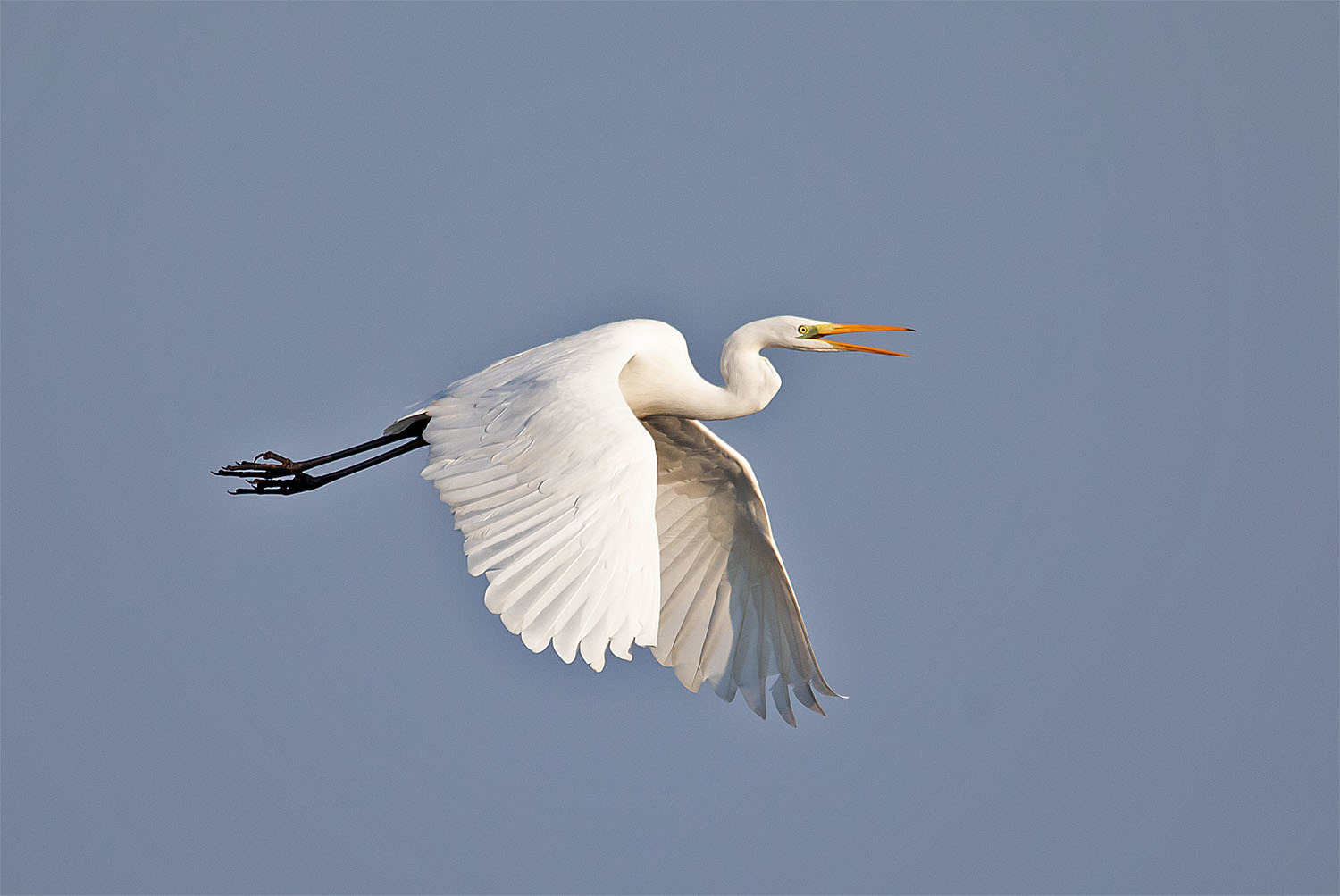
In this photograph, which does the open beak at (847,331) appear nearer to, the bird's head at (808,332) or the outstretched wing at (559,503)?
the bird's head at (808,332)

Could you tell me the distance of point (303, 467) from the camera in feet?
33.1

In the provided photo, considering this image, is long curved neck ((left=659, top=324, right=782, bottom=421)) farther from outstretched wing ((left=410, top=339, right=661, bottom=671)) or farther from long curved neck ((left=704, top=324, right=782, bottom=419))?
outstretched wing ((left=410, top=339, right=661, bottom=671))

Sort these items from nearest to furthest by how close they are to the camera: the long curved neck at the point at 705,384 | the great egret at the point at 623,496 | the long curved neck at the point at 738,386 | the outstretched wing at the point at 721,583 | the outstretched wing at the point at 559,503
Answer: the outstretched wing at the point at 559,503
the great egret at the point at 623,496
the long curved neck at the point at 705,384
the long curved neck at the point at 738,386
the outstretched wing at the point at 721,583

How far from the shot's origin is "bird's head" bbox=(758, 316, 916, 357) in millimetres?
9930

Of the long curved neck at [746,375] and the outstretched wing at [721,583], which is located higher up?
the long curved neck at [746,375]

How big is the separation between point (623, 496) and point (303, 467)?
3.31 meters

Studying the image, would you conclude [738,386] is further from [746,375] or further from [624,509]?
[624,509]

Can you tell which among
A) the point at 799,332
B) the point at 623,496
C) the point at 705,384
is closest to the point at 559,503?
the point at 623,496

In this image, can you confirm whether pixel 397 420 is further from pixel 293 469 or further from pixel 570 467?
pixel 570 467

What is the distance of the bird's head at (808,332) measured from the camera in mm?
9930

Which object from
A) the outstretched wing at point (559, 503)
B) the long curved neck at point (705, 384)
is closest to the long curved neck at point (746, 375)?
the long curved neck at point (705, 384)

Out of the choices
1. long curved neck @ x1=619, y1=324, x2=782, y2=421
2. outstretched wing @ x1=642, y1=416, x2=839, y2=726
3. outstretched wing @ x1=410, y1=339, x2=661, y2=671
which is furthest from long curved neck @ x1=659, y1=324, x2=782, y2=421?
outstretched wing @ x1=410, y1=339, x2=661, y2=671

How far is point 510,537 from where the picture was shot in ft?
23.9

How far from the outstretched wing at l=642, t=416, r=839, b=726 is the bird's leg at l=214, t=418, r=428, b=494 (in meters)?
1.50
